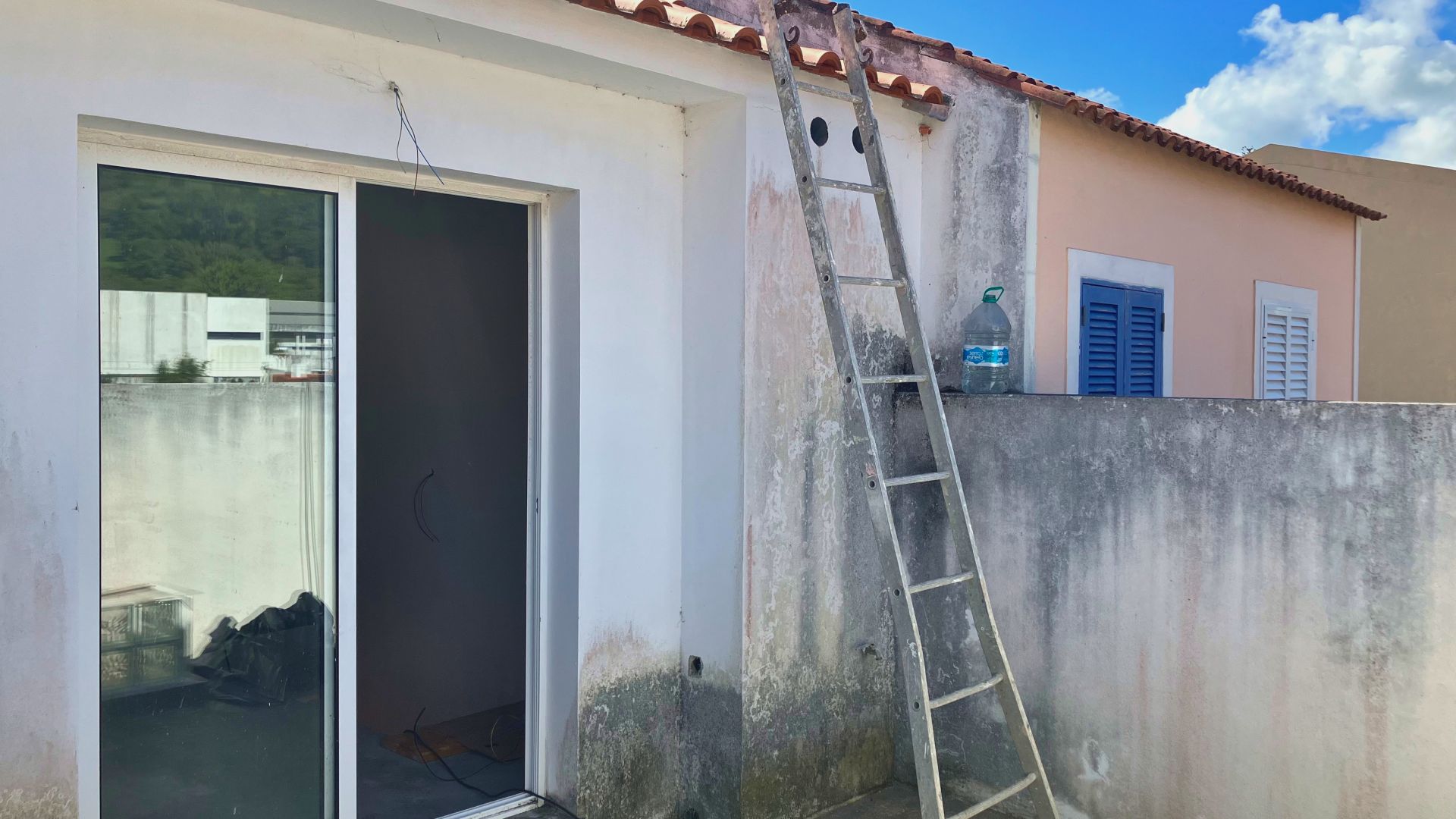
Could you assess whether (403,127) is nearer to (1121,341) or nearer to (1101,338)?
(1101,338)

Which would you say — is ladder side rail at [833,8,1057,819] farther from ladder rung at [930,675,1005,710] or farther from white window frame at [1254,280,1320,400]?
white window frame at [1254,280,1320,400]

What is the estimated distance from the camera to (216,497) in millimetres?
3498

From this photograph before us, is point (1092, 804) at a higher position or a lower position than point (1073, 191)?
lower

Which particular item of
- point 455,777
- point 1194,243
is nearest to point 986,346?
point 1194,243

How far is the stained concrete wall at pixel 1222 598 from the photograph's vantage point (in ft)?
11.4

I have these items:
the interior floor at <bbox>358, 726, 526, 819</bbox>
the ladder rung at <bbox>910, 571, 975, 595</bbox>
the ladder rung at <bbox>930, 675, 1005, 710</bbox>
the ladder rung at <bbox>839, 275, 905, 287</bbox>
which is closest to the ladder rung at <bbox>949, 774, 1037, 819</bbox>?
the ladder rung at <bbox>930, 675, 1005, 710</bbox>

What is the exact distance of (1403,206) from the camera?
12.0 meters

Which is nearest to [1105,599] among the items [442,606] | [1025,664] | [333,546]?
[1025,664]

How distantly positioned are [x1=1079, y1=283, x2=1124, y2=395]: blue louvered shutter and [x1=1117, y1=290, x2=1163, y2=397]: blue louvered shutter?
0.24 feet

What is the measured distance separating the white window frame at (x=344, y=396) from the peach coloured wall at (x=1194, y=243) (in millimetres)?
2497

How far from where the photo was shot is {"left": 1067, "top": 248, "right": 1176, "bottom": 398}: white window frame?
17.8 ft

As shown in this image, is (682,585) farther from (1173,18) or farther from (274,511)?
(1173,18)

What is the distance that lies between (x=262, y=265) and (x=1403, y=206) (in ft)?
42.4

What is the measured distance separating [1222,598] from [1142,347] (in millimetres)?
2435
